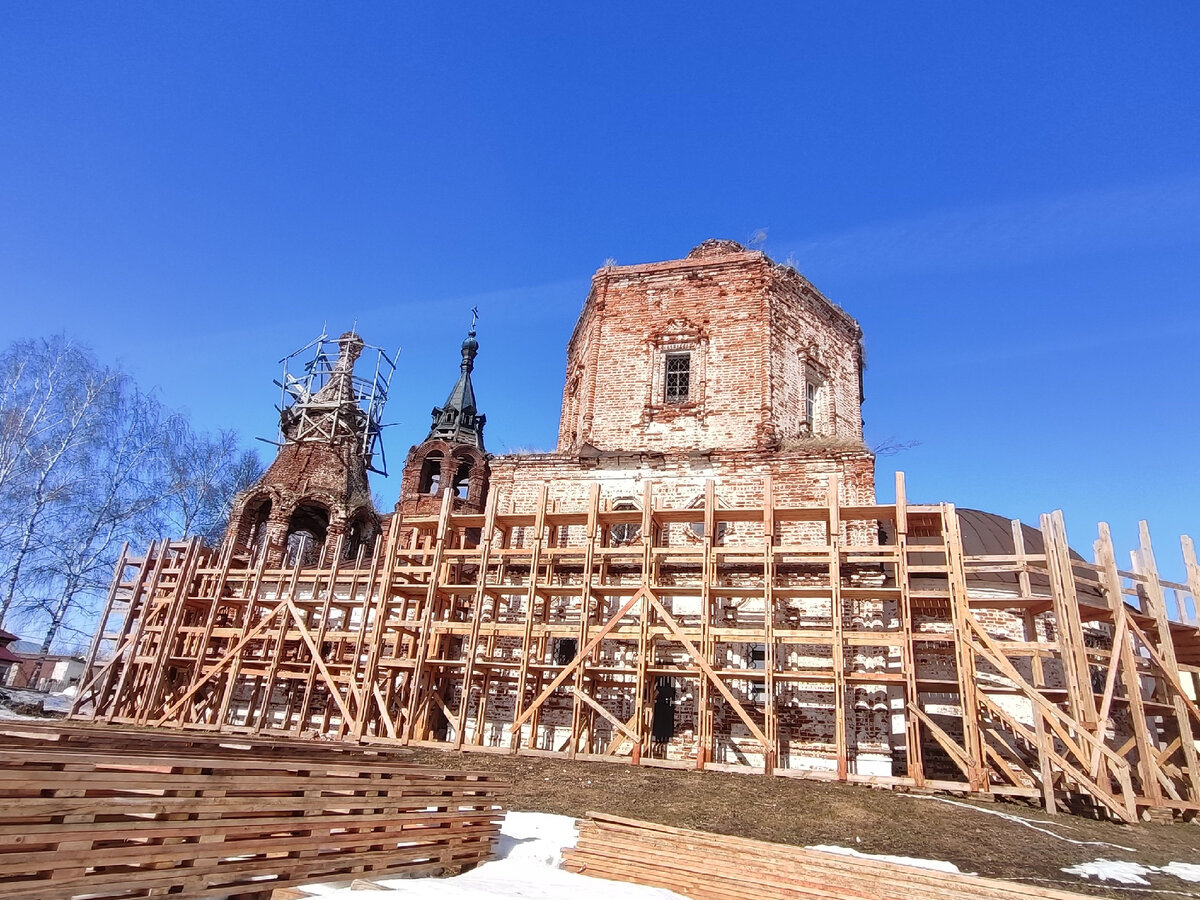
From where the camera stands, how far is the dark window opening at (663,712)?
45.2 ft

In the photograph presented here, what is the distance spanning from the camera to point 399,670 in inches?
586

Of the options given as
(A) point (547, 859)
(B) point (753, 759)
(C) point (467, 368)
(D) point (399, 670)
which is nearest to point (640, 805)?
(A) point (547, 859)

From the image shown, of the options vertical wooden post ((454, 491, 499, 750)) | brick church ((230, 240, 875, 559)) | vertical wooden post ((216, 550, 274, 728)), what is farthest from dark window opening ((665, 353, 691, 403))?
vertical wooden post ((216, 550, 274, 728))

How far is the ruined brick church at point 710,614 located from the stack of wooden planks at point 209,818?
611 centimetres

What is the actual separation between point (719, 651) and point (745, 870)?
26.7 feet

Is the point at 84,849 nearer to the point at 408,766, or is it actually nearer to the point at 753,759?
the point at 408,766

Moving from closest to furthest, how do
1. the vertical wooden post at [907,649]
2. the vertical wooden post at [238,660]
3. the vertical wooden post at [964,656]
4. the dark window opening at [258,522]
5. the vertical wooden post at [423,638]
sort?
the vertical wooden post at [964,656]
the vertical wooden post at [907,649]
the vertical wooden post at [423,638]
the vertical wooden post at [238,660]
the dark window opening at [258,522]

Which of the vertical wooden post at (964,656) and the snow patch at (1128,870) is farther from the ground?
the vertical wooden post at (964,656)

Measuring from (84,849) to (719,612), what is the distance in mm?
11247

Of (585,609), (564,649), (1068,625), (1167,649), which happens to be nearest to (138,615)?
(564,649)

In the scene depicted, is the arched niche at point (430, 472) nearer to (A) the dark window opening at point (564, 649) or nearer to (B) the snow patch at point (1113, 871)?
(A) the dark window opening at point (564, 649)

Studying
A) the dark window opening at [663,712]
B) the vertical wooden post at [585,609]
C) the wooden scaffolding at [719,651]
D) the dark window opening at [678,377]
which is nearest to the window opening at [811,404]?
the dark window opening at [678,377]

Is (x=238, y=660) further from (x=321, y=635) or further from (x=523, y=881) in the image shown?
(x=523, y=881)

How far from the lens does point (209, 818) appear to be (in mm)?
4680
